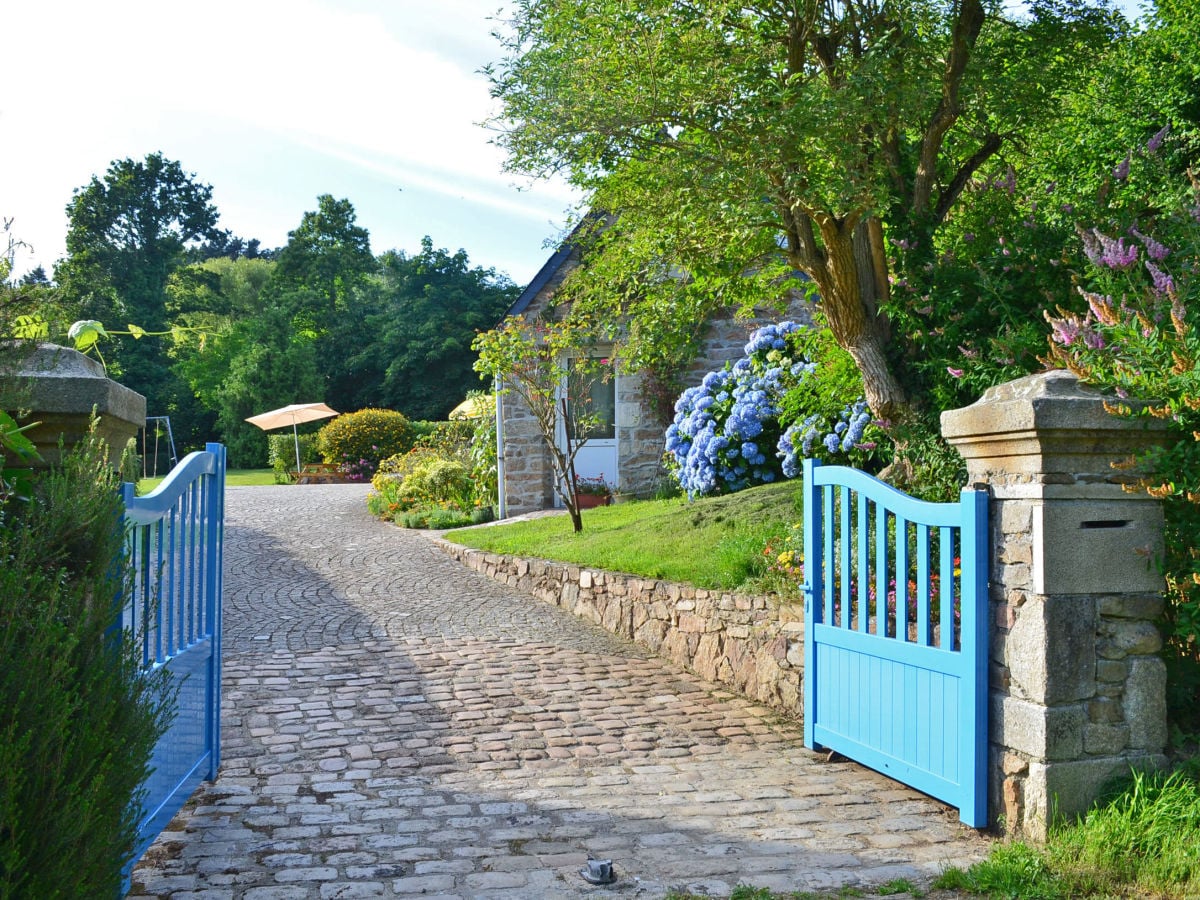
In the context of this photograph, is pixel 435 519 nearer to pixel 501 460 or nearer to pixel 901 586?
pixel 501 460

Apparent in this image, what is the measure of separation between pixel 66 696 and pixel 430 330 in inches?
1370

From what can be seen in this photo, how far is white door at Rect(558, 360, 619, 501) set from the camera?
15883 millimetres

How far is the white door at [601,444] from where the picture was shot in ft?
52.1

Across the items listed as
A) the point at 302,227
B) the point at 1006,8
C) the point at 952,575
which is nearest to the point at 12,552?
the point at 952,575

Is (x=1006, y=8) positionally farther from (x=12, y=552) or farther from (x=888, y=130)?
(x=12, y=552)

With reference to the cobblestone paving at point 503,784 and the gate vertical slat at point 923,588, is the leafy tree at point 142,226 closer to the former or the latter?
the cobblestone paving at point 503,784

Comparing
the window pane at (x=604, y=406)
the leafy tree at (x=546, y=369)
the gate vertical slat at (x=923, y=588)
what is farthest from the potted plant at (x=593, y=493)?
the gate vertical slat at (x=923, y=588)

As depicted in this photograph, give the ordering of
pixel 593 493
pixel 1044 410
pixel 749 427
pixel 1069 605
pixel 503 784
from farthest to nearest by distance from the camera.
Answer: pixel 593 493, pixel 749 427, pixel 503 784, pixel 1069 605, pixel 1044 410

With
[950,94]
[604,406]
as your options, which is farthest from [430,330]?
[950,94]

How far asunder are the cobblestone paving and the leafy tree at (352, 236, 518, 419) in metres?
27.3

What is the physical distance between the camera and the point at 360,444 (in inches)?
1019

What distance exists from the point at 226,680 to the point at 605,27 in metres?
5.31

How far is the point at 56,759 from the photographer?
2.65 metres

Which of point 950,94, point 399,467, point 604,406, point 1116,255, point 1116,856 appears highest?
point 950,94
